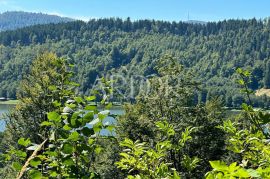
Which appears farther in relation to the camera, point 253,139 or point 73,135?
point 253,139

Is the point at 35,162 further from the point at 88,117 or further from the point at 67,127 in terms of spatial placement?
the point at 88,117

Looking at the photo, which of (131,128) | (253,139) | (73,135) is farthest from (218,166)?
(131,128)

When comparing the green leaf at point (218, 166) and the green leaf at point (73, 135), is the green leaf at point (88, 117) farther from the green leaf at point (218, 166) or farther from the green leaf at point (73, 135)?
the green leaf at point (218, 166)

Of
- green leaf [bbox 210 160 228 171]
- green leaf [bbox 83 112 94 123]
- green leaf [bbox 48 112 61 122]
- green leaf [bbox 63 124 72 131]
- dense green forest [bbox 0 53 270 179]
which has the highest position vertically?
green leaf [bbox 48 112 61 122]

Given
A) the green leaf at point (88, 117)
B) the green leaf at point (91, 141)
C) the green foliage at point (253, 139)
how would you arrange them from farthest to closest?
the green foliage at point (253, 139), the green leaf at point (91, 141), the green leaf at point (88, 117)

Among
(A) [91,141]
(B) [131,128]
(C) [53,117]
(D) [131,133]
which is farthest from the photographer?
(B) [131,128]

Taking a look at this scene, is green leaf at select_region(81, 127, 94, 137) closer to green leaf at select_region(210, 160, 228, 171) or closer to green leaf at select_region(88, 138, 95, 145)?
green leaf at select_region(88, 138, 95, 145)

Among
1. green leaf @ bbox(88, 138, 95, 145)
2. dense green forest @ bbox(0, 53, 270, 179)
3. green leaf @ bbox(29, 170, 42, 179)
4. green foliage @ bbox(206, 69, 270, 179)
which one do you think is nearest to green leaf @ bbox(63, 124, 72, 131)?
dense green forest @ bbox(0, 53, 270, 179)

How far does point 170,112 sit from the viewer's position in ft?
73.8

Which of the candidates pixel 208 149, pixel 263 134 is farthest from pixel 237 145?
pixel 208 149

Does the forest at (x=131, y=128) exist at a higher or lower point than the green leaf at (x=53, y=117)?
lower

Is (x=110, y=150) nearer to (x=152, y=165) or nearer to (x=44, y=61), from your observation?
(x=44, y=61)

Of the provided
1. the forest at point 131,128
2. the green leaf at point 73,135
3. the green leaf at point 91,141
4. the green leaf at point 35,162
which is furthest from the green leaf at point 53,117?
the green leaf at point 91,141

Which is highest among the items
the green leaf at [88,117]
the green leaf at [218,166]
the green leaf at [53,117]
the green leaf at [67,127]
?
the green leaf at [53,117]
